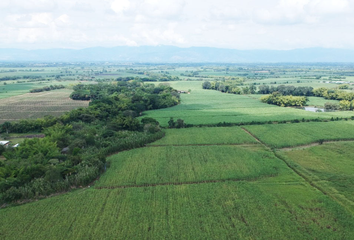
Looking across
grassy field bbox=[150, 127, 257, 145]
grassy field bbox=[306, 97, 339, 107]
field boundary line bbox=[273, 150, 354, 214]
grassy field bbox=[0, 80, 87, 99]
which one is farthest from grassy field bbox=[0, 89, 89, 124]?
grassy field bbox=[306, 97, 339, 107]

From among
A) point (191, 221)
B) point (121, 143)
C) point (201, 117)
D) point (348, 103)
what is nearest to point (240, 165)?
point (191, 221)

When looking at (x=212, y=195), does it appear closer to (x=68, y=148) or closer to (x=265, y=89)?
(x=68, y=148)

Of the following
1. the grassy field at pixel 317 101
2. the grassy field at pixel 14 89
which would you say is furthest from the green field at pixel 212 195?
the grassy field at pixel 14 89

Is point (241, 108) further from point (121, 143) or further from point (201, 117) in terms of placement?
point (121, 143)

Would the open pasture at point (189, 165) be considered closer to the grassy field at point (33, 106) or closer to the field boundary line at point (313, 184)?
the field boundary line at point (313, 184)

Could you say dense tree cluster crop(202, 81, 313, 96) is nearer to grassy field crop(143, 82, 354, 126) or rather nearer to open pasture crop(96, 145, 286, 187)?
grassy field crop(143, 82, 354, 126)

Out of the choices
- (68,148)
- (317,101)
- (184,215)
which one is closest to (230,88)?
(317,101)
